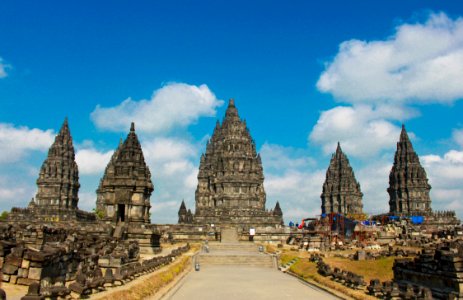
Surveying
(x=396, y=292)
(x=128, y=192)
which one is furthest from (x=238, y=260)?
(x=128, y=192)

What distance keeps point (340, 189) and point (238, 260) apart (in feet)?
281

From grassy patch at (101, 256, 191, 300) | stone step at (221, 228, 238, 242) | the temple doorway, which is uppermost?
the temple doorway

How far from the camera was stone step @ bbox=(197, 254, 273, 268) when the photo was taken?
2897 cm

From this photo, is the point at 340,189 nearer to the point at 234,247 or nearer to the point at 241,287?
the point at 234,247

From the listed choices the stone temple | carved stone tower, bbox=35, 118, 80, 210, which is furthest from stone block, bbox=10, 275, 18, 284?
carved stone tower, bbox=35, 118, 80, 210

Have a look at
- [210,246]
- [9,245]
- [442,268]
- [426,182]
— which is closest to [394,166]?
[426,182]

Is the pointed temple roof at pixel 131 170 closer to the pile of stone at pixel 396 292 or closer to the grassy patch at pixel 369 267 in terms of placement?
the grassy patch at pixel 369 267

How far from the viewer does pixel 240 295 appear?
51.6ft

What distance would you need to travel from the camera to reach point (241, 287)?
17.9 metres

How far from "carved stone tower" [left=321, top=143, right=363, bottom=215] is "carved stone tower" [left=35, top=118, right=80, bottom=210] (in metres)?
61.4

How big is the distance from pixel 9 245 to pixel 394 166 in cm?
9755

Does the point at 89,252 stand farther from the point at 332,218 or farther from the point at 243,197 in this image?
the point at 243,197

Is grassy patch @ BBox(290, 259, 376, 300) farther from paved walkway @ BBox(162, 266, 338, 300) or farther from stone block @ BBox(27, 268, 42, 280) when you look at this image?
stone block @ BBox(27, 268, 42, 280)

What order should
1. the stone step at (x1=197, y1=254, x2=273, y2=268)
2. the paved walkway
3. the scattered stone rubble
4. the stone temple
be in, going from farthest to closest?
the stone temple
the stone step at (x1=197, y1=254, x2=273, y2=268)
the paved walkway
the scattered stone rubble
